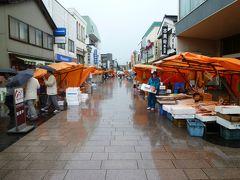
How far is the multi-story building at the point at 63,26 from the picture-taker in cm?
2584

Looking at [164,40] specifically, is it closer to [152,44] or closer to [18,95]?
[152,44]

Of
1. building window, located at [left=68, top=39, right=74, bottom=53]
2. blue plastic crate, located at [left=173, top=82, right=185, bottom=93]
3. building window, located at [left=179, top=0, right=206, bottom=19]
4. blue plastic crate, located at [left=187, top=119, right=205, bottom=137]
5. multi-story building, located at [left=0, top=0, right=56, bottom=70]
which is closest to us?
blue plastic crate, located at [left=187, top=119, right=205, bottom=137]

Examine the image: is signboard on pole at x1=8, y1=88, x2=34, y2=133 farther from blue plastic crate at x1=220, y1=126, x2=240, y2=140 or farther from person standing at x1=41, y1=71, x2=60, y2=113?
blue plastic crate at x1=220, y1=126, x2=240, y2=140

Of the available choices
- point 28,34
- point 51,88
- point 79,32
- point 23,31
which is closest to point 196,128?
point 51,88

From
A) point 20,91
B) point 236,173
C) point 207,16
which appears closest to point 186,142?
point 236,173

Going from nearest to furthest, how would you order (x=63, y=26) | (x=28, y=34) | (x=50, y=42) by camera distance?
(x=28, y=34) → (x=50, y=42) → (x=63, y=26)

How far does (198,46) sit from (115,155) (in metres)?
19.0

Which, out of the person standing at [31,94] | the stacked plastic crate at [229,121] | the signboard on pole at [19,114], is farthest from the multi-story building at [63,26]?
the stacked plastic crate at [229,121]

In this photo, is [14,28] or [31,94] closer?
[31,94]

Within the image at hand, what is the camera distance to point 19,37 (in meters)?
17.4

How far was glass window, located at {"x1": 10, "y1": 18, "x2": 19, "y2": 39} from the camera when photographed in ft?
53.3

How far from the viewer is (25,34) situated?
61.1 feet

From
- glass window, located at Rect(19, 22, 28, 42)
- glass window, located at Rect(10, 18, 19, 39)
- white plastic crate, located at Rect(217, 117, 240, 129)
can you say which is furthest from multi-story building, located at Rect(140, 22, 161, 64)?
white plastic crate, located at Rect(217, 117, 240, 129)

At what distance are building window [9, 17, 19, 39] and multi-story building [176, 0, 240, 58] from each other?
1160cm
